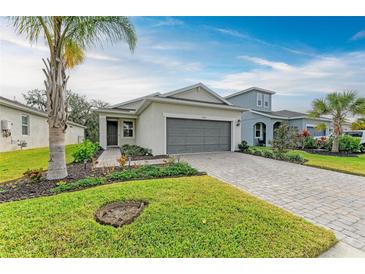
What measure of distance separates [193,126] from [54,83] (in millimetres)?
8301

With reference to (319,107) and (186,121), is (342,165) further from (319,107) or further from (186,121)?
(186,121)

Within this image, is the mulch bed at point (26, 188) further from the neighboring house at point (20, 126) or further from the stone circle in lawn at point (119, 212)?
the neighboring house at point (20, 126)

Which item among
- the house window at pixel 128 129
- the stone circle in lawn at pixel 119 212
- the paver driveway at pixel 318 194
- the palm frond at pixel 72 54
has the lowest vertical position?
the paver driveway at pixel 318 194

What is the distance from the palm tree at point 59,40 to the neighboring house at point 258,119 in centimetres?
1709

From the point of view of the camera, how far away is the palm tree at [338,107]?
524 inches

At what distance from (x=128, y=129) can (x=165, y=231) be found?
49.9ft

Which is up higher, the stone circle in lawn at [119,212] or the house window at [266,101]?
the house window at [266,101]

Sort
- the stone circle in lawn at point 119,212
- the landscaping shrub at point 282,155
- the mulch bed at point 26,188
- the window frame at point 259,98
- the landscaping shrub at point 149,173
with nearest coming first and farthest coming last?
the stone circle in lawn at point 119,212 < the mulch bed at point 26,188 < the landscaping shrub at point 149,173 < the landscaping shrub at point 282,155 < the window frame at point 259,98

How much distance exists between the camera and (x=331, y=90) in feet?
45.4

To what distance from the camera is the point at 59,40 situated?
514 centimetres

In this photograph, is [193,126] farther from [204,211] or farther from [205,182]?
[204,211]

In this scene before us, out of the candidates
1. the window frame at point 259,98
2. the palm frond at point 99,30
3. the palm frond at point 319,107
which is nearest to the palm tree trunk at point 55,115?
the palm frond at point 99,30

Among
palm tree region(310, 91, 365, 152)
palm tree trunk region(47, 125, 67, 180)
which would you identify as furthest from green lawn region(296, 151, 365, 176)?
palm tree trunk region(47, 125, 67, 180)

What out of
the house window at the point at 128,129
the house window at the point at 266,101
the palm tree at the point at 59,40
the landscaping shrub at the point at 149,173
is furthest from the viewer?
the house window at the point at 266,101
